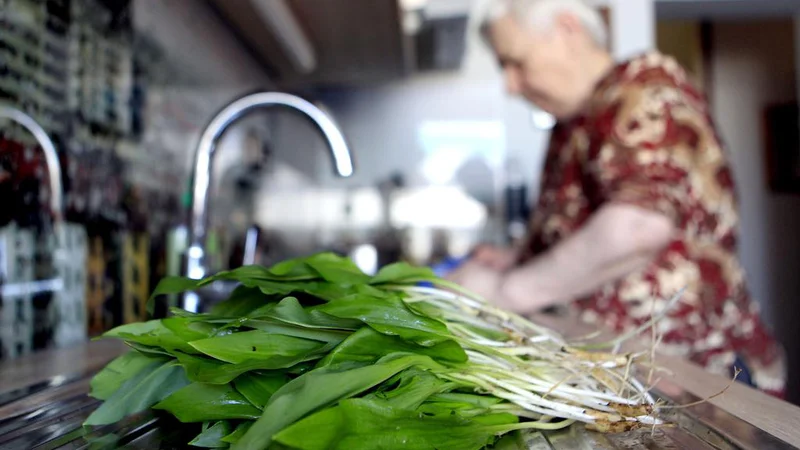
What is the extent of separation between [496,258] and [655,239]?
751 mm

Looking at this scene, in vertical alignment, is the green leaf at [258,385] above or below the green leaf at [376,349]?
below

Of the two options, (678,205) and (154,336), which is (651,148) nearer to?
(678,205)

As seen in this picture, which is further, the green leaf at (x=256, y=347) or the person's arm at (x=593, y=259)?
Answer: the person's arm at (x=593, y=259)

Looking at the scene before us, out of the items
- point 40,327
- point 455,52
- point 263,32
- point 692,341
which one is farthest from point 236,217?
point 692,341

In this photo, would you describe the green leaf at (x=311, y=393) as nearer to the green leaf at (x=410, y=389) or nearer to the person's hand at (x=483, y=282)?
the green leaf at (x=410, y=389)

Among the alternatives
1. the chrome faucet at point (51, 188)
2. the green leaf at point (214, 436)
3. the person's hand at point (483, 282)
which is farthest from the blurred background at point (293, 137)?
the green leaf at point (214, 436)

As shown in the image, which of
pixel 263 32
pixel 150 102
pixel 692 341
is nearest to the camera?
pixel 692 341

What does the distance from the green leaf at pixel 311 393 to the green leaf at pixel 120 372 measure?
0.18 metres

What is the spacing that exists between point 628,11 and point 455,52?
0.82m

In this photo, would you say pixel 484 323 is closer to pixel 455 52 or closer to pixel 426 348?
pixel 426 348

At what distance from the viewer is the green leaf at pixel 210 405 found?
47cm

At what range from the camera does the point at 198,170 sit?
38.2 inches

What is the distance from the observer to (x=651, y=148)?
1.17m

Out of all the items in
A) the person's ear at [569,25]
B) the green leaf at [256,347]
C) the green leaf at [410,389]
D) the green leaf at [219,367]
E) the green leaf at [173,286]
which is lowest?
the green leaf at [410,389]
